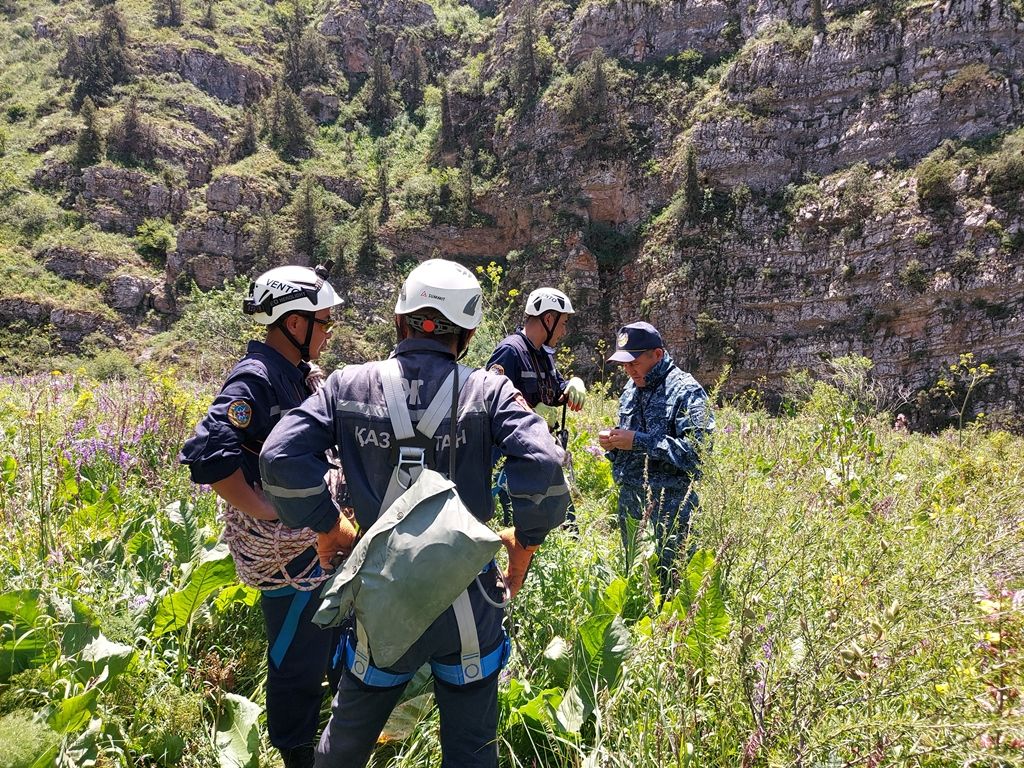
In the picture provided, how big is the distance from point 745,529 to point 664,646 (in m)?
0.57

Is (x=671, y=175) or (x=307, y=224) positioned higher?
(x=671, y=175)

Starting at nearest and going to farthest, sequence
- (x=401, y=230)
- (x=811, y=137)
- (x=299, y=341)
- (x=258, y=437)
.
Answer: (x=258, y=437)
(x=299, y=341)
(x=811, y=137)
(x=401, y=230)

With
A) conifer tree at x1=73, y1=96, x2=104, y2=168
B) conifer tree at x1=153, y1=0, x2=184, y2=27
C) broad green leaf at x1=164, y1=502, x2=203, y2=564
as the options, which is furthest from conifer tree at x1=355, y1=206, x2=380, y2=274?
broad green leaf at x1=164, y1=502, x2=203, y2=564

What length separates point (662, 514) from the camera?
3576 millimetres

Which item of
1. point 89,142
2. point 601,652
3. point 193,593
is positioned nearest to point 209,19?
point 89,142

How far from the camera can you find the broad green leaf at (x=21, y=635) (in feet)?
7.29

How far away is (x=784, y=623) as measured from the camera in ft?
6.06

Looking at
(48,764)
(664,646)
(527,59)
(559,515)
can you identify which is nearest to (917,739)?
(664,646)

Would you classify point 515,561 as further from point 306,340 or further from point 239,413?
point 306,340

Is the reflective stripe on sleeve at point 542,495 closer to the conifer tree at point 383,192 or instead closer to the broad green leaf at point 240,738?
the broad green leaf at point 240,738

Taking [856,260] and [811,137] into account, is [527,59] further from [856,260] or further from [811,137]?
[856,260]

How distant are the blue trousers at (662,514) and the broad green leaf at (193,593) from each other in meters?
2.19

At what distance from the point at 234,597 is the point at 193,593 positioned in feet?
1.25

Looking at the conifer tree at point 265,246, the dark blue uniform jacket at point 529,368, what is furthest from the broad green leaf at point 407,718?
the conifer tree at point 265,246
